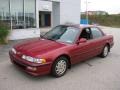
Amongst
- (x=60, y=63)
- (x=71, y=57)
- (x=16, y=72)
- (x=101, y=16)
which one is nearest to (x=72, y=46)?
(x=71, y=57)

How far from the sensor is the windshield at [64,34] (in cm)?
543

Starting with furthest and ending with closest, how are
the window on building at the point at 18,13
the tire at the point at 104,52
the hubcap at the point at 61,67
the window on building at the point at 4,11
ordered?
the window on building at the point at 18,13, the window on building at the point at 4,11, the tire at the point at 104,52, the hubcap at the point at 61,67

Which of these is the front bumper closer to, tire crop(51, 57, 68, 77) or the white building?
tire crop(51, 57, 68, 77)

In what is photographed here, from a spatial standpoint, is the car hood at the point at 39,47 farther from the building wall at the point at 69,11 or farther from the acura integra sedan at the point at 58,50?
the building wall at the point at 69,11

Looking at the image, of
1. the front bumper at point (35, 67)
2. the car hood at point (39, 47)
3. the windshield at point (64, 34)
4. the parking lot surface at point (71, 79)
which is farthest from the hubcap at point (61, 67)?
the windshield at point (64, 34)

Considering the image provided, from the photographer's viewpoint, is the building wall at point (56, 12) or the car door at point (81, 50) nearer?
the car door at point (81, 50)

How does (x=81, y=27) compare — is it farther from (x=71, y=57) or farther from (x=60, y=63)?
(x=60, y=63)

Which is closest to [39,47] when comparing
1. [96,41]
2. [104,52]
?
[96,41]

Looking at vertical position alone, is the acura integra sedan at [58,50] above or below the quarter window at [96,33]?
below

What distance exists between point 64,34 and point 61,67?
129cm

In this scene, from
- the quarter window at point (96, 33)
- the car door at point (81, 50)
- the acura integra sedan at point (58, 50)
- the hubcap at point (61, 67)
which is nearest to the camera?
the acura integra sedan at point (58, 50)

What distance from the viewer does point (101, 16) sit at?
48062 millimetres

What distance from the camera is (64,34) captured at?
18.5 ft

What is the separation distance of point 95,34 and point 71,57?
74.0 inches
